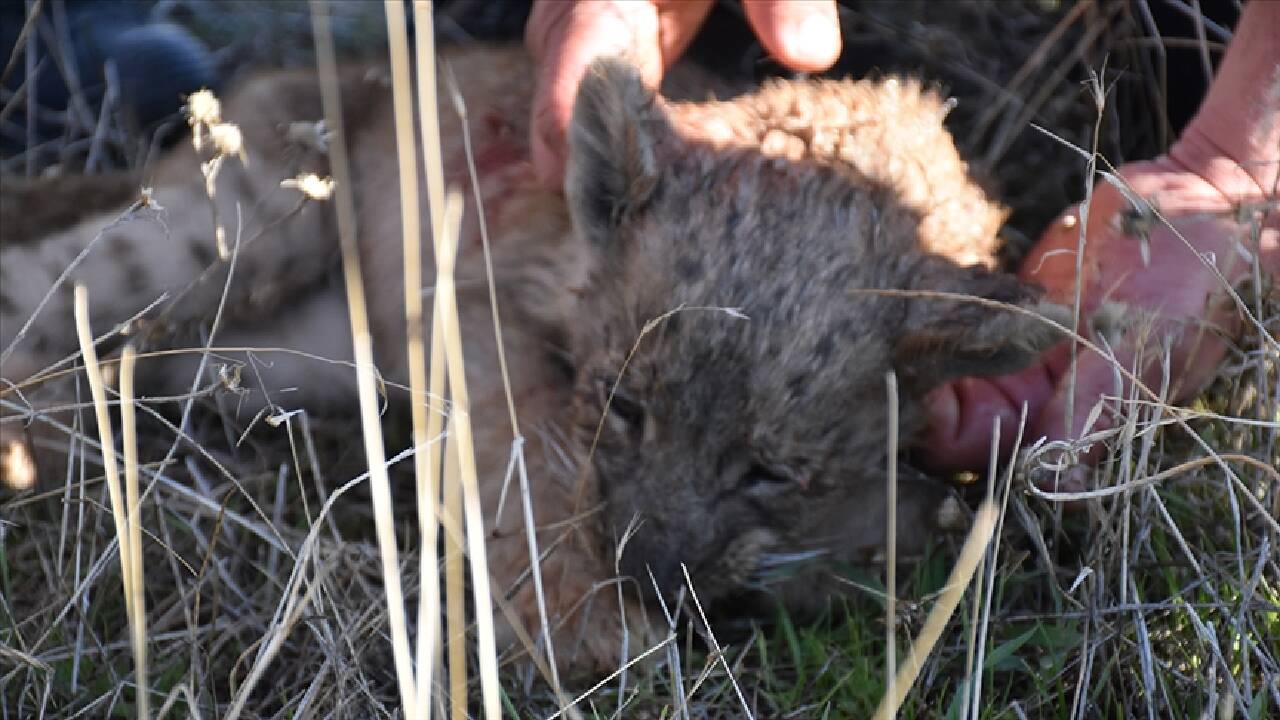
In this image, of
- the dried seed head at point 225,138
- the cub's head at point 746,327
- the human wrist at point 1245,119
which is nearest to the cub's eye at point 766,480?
the cub's head at point 746,327

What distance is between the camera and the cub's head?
2930mm

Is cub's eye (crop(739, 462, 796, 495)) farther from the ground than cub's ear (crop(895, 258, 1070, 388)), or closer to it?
closer to it

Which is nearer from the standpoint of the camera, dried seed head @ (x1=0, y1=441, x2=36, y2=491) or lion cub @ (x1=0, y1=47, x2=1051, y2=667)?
Result: lion cub @ (x1=0, y1=47, x2=1051, y2=667)

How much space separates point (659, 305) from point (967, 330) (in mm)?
674

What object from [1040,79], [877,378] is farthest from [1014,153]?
[877,378]

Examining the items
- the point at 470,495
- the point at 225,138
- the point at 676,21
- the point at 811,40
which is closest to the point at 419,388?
the point at 470,495

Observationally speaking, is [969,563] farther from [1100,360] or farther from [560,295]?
[560,295]

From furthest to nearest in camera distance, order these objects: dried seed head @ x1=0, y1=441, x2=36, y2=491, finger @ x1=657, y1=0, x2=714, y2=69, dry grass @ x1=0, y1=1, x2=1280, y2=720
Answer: finger @ x1=657, y1=0, x2=714, y2=69 < dried seed head @ x1=0, y1=441, x2=36, y2=491 < dry grass @ x1=0, y1=1, x2=1280, y2=720

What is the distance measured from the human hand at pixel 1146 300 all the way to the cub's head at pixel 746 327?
27 centimetres

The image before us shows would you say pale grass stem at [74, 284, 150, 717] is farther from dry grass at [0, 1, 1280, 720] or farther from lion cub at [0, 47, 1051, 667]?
lion cub at [0, 47, 1051, 667]

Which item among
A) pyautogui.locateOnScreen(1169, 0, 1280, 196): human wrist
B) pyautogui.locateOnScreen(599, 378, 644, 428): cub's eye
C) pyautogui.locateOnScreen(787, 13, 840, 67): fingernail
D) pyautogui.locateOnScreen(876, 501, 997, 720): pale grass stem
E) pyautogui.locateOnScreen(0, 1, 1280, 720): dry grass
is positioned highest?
pyautogui.locateOnScreen(787, 13, 840, 67): fingernail

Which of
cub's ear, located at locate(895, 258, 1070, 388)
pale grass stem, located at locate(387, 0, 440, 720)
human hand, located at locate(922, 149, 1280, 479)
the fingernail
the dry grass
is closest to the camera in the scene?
pale grass stem, located at locate(387, 0, 440, 720)

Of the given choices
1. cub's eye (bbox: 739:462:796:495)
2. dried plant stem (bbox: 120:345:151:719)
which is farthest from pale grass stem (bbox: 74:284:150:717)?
cub's eye (bbox: 739:462:796:495)

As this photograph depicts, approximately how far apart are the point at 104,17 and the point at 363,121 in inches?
51.8
